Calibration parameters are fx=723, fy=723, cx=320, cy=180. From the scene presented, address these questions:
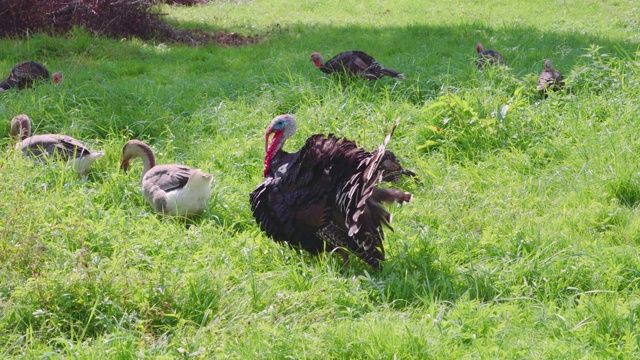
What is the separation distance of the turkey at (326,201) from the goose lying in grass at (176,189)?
1.86ft

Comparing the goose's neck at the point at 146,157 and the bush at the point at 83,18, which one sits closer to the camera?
the goose's neck at the point at 146,157

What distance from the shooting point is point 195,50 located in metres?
11.0

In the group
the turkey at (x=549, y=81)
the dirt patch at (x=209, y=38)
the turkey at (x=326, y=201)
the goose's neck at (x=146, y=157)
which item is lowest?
the dirt patch at (x=209, y=38)

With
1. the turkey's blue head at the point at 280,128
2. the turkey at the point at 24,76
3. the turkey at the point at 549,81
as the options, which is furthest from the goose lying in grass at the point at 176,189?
the turkey at the point at 549,81

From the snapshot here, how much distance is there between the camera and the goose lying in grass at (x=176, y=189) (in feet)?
17.2

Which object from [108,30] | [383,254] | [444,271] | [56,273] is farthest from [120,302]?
[108,30]

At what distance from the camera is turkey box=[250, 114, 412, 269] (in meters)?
4.33

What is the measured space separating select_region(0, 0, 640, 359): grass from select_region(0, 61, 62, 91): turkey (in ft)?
1.13

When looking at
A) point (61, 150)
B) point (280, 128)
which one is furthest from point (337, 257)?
point (61, 150)

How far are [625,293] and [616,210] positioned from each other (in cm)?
112

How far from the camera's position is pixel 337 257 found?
15.4 feet

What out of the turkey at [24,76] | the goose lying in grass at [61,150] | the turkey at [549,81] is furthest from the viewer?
the turkey at [24,76]

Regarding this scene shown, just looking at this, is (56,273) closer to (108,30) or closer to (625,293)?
(625,293)

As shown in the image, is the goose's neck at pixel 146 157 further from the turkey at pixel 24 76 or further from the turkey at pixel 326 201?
the turkey at pixel 24 76
